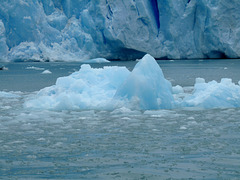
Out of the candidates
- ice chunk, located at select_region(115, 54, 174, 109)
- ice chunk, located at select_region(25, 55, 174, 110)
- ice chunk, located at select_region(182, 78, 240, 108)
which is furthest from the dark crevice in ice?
ice chunk, located at select_region(115, 54, 174, 109)

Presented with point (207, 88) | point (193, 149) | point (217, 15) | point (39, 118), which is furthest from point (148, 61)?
point (217, 15)

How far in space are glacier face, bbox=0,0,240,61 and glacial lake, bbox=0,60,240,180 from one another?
2544 cm

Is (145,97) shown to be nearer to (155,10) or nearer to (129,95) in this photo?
(129,95)

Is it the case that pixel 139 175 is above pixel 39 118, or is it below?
above

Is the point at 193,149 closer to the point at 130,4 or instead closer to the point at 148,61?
the point at 148,61

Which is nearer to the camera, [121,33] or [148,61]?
[148,61]

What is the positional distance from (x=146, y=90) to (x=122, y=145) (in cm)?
344

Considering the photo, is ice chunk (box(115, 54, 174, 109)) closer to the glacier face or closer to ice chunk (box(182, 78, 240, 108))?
ice chunk (box(182, 78, 240, 108))

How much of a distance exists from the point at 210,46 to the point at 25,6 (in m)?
15.0

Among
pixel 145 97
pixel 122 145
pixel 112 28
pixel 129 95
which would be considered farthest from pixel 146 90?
pixel 112 28

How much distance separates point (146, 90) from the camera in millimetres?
8398

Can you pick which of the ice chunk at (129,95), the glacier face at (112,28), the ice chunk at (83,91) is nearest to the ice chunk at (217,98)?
the ice chunk at (129,95)

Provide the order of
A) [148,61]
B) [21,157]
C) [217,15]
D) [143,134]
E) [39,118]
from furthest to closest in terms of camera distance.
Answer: [217,15]
[148,61]
[39,118]
[143,134]
[21,157]

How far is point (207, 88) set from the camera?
920 centimetres
